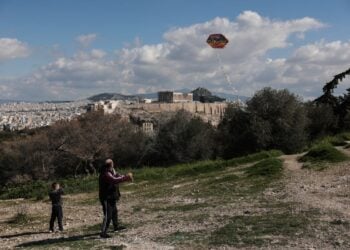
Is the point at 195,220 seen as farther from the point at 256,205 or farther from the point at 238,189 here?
the point at 238,189

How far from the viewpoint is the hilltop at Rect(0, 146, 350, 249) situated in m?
11.2

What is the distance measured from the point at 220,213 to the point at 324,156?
999 centimetres

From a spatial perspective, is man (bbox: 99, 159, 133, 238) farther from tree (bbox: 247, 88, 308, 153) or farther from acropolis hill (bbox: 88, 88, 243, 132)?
acropolis hill (bbox: 88, 88, 243, 132)

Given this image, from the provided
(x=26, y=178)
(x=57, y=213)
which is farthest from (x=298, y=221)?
(x=26, y=178)

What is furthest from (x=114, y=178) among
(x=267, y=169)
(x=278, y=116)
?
(x=278, y=116)

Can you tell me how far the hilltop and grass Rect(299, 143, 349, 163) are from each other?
0.30 m

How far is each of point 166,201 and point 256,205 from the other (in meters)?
4.35

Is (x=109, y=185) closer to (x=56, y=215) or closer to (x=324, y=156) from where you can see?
(x=56, y=215)

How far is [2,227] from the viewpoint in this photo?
55.4ft

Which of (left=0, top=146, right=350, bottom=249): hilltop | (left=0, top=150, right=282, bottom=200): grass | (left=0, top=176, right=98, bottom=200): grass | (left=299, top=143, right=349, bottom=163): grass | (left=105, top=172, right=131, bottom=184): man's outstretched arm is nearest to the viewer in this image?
(left=0, top=146, right=350, bottom=249): hilltop

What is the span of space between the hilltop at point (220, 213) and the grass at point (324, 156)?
30 cm

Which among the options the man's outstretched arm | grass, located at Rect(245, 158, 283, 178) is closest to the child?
the man's outstretched arm

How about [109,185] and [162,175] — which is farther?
[162,175]

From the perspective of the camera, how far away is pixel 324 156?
2284 cm
